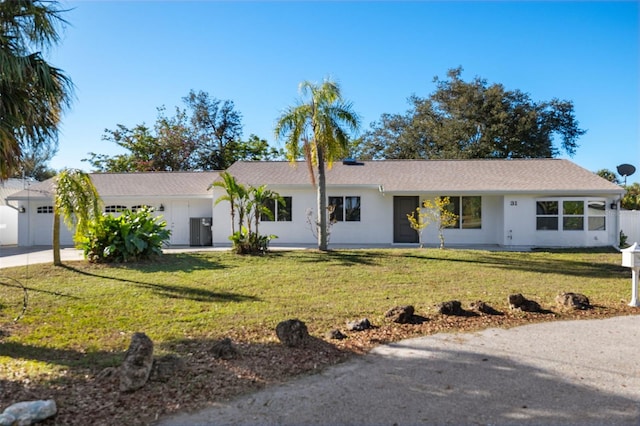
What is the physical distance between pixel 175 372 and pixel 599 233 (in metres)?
18.2

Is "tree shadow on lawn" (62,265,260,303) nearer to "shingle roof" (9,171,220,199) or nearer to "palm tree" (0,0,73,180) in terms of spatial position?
"palm tree" (0,0,73,180)

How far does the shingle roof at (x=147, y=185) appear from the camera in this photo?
1994 centimetres

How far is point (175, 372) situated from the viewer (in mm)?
4543

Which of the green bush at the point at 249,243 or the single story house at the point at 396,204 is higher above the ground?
the single story house at the point at 396,204

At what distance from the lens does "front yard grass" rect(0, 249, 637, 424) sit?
496 cm

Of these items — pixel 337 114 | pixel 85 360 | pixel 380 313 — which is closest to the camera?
pixel 85 360

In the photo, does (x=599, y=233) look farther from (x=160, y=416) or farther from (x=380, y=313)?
(x=160, y=416)

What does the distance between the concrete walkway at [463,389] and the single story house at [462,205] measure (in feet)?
42.6

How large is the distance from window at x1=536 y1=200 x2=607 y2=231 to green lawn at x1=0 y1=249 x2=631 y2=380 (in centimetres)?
230

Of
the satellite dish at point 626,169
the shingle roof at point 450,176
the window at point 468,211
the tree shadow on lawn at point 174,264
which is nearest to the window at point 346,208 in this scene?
the shingle roof at point 450,176

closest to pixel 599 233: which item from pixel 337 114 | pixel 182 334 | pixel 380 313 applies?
pixel 337 114

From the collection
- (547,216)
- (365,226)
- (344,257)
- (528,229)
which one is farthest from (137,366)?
(547,216)

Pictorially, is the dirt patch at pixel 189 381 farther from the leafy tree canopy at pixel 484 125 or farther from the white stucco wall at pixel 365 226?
the leafy tree canopy at pixel 484 125

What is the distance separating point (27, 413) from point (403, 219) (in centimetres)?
1695
